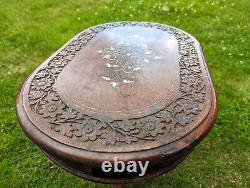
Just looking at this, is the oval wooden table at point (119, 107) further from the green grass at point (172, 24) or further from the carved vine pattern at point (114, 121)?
the green grass at point (172, 24)

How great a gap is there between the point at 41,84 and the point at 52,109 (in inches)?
11.5

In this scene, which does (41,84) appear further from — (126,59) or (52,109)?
(126,59)

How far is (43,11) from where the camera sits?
521cm

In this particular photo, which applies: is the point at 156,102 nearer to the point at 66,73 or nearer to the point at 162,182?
the point at 66,73

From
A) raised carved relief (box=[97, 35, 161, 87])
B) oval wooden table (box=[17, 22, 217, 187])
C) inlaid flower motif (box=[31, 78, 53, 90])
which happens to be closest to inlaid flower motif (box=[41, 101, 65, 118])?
oval wooden table (box=[17, 22, 217, 187])

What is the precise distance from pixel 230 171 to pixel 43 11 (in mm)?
3633

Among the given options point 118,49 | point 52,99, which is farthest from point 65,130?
point 118,49

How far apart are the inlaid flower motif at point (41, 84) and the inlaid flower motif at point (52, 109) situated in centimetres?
18

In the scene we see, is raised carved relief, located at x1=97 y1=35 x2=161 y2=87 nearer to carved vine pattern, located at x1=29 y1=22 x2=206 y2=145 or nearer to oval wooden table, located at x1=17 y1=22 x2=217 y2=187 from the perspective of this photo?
oval wooden table, located at x1=17 y1=22 x2=217 y2=187

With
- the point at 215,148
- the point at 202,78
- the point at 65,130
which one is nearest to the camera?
the point at 65,130

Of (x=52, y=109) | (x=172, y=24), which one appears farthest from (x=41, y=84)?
(x=172, y=24)

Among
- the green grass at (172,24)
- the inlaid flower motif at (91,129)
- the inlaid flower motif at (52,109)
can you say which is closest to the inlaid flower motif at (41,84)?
the inlaid flower motif at (52,109)

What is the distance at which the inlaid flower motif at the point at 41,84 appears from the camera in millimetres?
2178

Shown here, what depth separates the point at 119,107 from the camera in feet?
6.40
